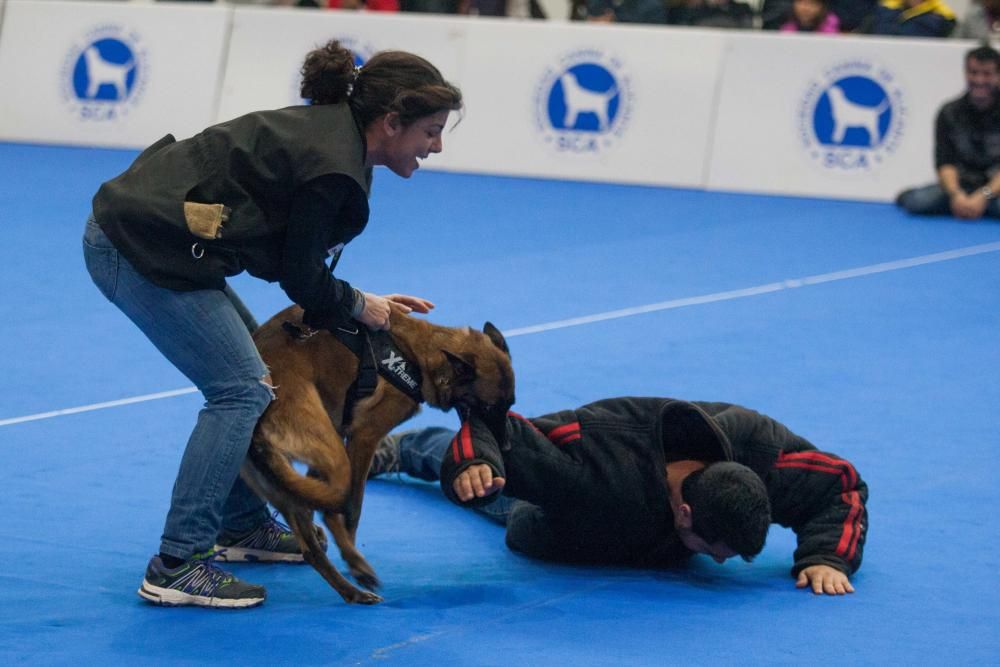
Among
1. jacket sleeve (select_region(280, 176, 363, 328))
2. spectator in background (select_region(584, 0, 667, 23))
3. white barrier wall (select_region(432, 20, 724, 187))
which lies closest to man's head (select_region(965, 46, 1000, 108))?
white barrier wall (select_region(432, 20, 724, 187))

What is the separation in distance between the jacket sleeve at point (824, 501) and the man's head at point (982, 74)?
7.04 meters

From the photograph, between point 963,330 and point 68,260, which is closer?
point 963,330

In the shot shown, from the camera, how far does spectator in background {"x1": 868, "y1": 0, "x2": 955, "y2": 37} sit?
42.0 ft

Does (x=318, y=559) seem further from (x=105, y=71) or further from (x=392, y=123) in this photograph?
(x=105, y=71)

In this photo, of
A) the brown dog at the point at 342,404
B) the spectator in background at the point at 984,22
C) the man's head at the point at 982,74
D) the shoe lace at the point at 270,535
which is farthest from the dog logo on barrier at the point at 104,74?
the brown dog at the point at 342,404

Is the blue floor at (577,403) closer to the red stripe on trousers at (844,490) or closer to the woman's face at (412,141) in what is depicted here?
the red stripe on trousers at (844,490)

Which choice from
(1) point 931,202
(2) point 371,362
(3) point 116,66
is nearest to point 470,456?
(2) point 371,362

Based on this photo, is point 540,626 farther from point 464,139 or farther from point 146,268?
point 464,139

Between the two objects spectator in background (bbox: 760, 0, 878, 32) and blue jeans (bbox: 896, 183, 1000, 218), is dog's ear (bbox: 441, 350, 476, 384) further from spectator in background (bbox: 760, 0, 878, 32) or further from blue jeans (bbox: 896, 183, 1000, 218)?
spectator in background (bbox: 760, 0, 878, 32)

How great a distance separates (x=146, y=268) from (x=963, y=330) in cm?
539

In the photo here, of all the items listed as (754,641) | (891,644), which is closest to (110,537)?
(754,641)

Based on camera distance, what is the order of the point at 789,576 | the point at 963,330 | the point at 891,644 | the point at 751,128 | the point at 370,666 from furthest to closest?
the point at 751,128 < the point at 963,330 < the point at 789,576 < the point at 891,644 < the point at 370,666

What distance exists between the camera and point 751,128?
40.2 ft

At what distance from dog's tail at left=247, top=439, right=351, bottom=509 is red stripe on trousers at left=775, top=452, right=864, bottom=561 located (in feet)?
4.60
